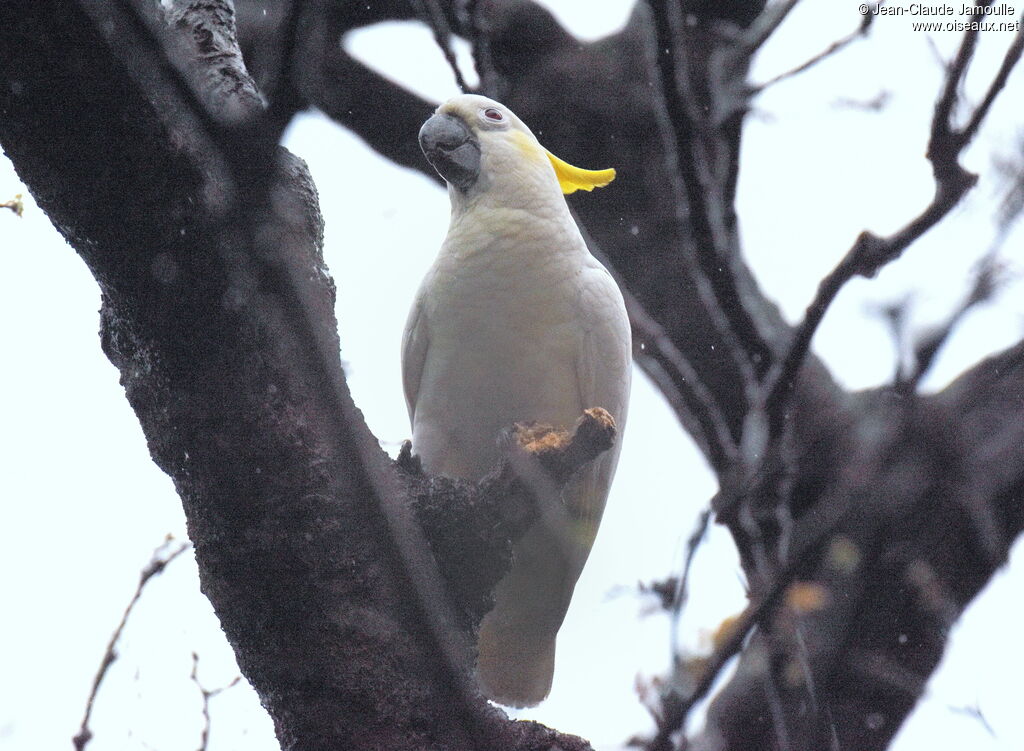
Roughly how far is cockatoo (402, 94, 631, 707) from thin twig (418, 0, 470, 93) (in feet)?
1.45

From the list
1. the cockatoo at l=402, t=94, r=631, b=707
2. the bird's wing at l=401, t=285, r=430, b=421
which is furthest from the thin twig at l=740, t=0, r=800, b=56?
the bird's wing at l=401, t=285, r=430, b=421

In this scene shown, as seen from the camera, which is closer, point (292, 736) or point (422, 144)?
point (292, 736)

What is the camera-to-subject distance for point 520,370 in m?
2.44

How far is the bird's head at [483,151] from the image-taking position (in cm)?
280

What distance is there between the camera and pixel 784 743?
2.40 metres

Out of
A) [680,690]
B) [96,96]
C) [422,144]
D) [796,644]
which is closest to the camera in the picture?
[96,96]

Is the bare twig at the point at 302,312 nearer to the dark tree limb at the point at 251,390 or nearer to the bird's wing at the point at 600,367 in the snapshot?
the dark tree limb at the point at 251,390

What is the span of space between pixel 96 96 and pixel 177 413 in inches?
18.2

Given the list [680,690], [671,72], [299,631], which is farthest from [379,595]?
[671,72]

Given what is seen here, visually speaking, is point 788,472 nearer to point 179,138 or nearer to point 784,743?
point 784,743

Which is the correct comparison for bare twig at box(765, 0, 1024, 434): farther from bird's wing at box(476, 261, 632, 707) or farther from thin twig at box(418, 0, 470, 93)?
thin twig at box(418, 0, 470, 93)

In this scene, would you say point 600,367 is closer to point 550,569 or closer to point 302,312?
point 550,569

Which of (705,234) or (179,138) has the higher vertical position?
(705,234)

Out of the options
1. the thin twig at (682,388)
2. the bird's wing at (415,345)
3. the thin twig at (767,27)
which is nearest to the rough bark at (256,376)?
the thin twig at (682,388)
